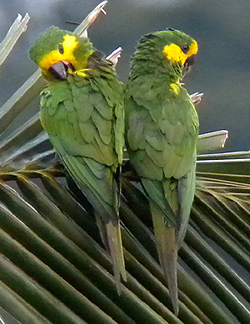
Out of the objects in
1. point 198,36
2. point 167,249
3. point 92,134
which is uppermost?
point 92,134

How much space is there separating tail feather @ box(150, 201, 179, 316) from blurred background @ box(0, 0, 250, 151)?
4.35ft

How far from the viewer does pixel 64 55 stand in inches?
35.4

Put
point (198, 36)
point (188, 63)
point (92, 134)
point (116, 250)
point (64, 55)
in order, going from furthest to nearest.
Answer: point (198, 36)
point (188, 63)
point (64, 55)
point (92, 134)
point (116, 250)

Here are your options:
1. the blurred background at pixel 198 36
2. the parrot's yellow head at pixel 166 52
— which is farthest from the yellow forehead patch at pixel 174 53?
the blurred background at pixel 198 36

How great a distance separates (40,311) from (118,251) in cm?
13

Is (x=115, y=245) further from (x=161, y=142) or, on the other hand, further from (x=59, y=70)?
(x=59, y=70)

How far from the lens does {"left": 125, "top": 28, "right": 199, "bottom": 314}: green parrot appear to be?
744 mm

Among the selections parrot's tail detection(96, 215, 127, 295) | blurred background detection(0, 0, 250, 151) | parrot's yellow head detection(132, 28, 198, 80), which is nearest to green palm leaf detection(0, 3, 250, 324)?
parrot's tail detection(96, 215, 127, 295)

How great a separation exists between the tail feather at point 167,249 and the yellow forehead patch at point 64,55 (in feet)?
0.96

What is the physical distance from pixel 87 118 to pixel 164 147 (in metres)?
0.13

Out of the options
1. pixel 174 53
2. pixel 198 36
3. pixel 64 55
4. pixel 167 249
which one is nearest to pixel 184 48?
pixel 174 53

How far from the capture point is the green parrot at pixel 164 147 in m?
0.74

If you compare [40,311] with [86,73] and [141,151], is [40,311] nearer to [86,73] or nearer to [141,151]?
[141,151]

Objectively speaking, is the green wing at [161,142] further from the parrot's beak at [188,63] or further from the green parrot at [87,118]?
the parrot's beak at [188,63]
